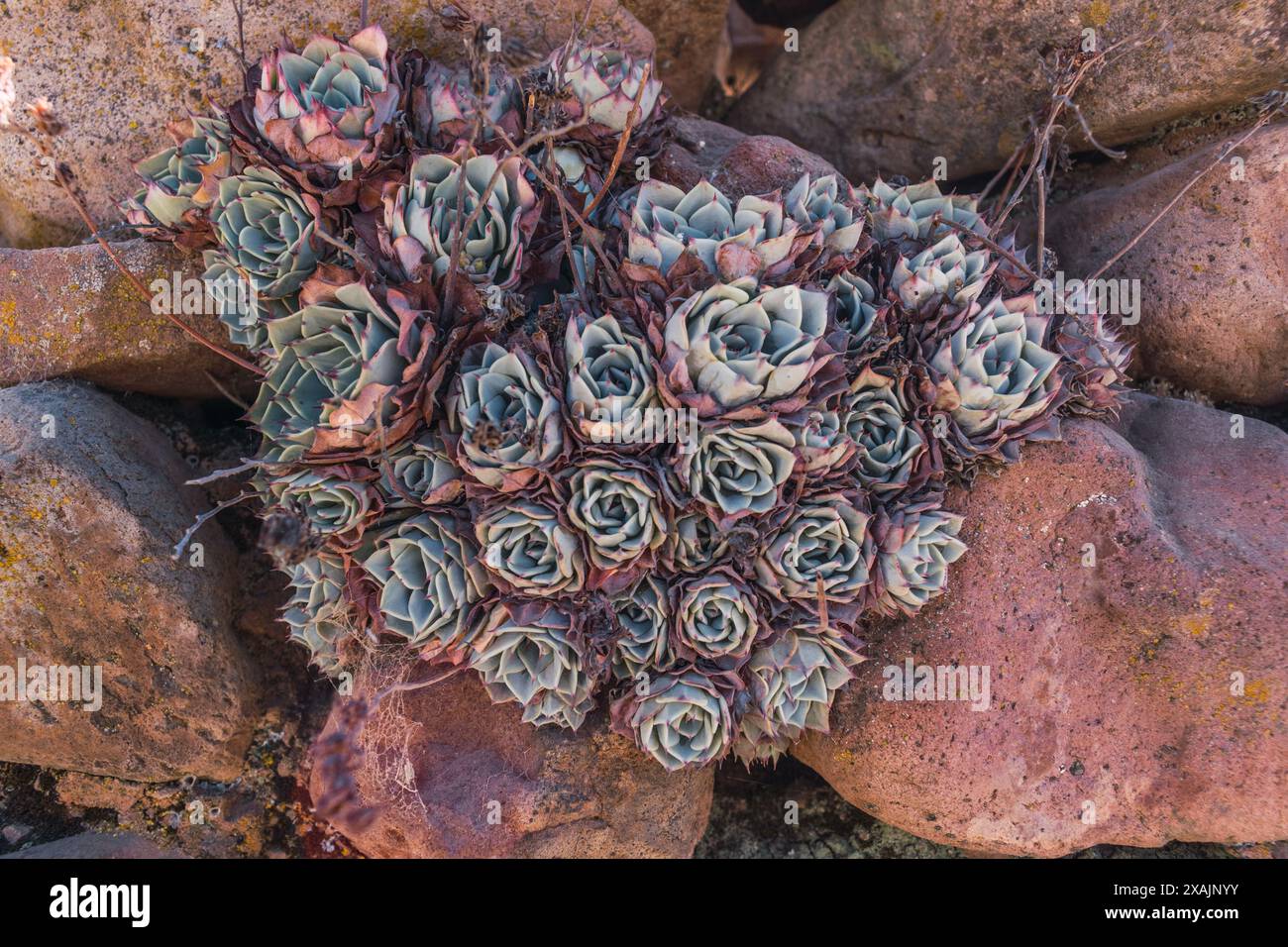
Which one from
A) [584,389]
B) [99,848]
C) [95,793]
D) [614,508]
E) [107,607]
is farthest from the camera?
[95,793]

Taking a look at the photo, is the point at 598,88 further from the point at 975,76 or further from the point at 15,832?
the point at 15,832

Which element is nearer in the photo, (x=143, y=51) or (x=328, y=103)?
(x=328, y=103)

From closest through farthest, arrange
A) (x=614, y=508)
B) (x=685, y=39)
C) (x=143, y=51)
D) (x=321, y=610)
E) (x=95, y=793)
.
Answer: (x=614, y=508)
(x=321, y=610)
(x=95, y=793)
(x=143, y=51)
(x=685, y=39)

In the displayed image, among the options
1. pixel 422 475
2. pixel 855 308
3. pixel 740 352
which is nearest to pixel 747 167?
pixel 855 308

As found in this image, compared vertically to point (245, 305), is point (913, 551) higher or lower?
lower

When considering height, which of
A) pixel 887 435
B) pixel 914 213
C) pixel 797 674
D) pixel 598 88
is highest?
pixel 598 88

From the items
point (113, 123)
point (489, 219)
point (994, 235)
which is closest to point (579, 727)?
point (489, 219)

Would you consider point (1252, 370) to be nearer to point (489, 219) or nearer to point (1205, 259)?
point (1205, 259)
